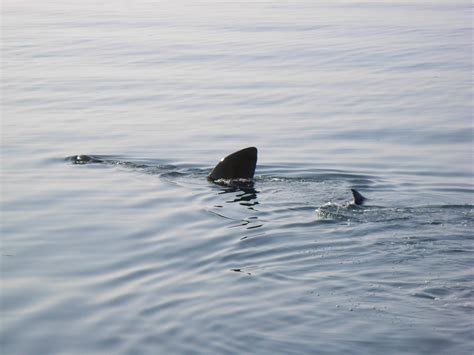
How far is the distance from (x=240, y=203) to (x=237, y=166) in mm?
1339

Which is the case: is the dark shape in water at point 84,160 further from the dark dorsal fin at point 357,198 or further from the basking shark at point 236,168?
the dark dorsal fin at point 357,198

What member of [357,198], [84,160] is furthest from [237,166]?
[84,160]

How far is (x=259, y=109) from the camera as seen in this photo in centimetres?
2338

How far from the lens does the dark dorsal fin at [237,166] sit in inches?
617

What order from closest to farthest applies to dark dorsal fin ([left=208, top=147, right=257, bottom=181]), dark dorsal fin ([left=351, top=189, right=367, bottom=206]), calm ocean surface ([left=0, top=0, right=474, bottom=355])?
calm ocean surface ([left=0, top=0, right=474, bottom=355]) → dark dorsal fin ([left=351, top=189, right=367, bottom=206]) → dark dorsal fin ([left=208, top=147, right=257, bottom=181])

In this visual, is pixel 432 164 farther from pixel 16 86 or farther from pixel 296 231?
pixel 16 86

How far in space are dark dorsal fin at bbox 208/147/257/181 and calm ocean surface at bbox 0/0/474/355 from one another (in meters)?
0.26

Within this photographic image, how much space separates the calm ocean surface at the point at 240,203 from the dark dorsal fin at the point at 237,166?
26cm

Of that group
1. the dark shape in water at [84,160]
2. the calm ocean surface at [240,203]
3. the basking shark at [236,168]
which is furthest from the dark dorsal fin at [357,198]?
the dark shape in water at [84,160]

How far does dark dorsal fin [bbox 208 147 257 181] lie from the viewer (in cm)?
1566

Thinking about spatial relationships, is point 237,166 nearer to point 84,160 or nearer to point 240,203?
point 240,203

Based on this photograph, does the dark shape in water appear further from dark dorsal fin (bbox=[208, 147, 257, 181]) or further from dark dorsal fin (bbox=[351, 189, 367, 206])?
dark dorsal fin (bbox=[351, 189, 367, 206])

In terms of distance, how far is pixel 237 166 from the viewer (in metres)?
15.9

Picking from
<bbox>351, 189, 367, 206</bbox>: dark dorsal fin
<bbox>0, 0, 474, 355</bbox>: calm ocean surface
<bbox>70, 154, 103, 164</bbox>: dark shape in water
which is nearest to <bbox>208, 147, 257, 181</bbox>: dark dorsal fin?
<bbox>0, 0, 474, 355</bbox>: calm ocean surface
